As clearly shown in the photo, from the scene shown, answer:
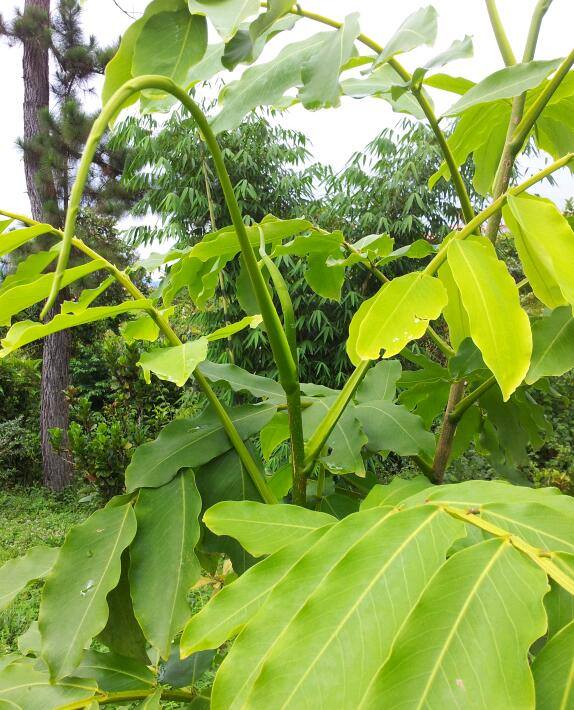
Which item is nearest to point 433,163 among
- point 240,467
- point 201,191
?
point 201,191

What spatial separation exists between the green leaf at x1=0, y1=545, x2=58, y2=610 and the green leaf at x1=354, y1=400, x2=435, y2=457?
34 centimetres

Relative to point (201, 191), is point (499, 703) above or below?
below

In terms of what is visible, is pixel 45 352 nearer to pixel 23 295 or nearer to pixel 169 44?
pixel 23 295

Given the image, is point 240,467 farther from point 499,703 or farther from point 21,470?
point 21,470

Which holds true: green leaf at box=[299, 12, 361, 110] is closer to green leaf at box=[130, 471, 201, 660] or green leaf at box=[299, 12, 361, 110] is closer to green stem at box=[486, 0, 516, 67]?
green stem at box=[486, 0, 516, 67]

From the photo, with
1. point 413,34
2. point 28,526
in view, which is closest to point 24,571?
point 413,34

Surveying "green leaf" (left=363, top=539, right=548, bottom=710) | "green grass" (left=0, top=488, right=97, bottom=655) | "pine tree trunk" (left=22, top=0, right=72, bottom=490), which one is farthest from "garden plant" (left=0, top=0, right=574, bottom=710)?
"pine tree trunk" (left=22, top=0, right=72, bottom=490)

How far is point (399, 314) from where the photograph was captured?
427 millimetres

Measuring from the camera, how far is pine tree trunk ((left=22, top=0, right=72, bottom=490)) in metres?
5.51

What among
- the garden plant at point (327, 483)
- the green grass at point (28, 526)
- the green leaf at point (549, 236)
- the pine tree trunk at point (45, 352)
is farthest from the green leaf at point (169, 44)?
the pine tree trunk at point (45, 352)

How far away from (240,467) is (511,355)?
0.28 m

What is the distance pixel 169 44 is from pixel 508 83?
10.0 inches

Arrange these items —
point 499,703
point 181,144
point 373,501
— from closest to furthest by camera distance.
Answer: point 499,703
point 373,501
point 181,144

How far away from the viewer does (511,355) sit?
1.22 ft
